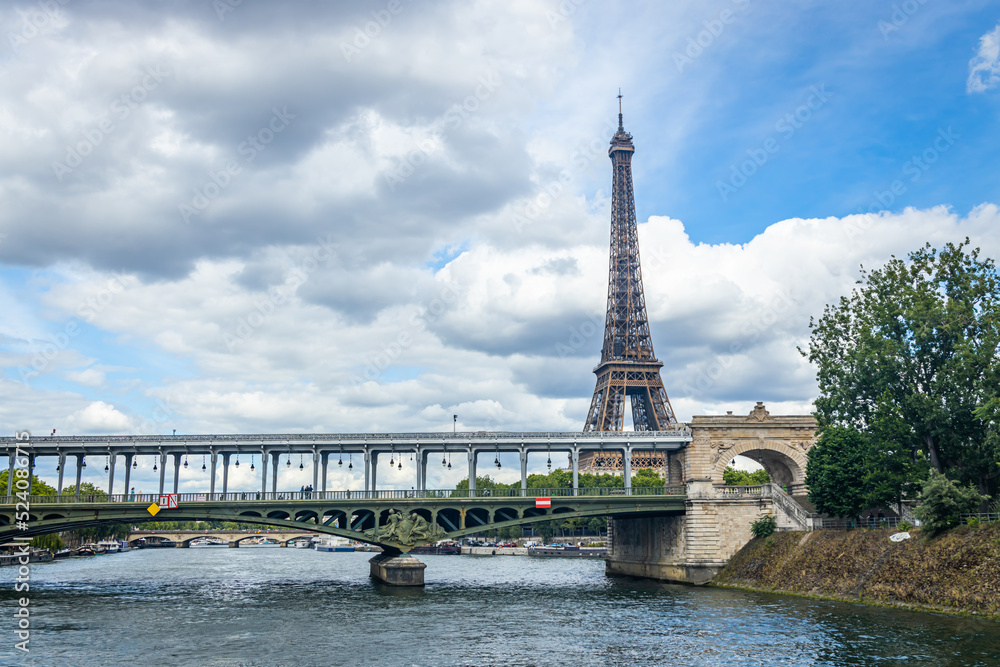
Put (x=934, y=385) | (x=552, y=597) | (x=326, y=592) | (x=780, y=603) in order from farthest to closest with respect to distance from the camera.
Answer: (x=326, y=592), (x=552, y=597), (x=934, y=385), (x=780, y=603)

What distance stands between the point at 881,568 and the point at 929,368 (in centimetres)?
1773

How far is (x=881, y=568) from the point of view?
177 ft

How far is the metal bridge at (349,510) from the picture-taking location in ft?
225

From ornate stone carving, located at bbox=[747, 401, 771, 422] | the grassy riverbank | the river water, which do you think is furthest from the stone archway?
the river water

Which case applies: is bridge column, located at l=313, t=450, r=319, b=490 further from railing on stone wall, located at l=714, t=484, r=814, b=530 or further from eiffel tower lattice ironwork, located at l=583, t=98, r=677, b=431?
eiffel tower lattice ironwork, located at l=583, t=98, r=677, b=431

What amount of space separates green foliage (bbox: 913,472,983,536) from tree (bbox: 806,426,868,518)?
1279 centimetres

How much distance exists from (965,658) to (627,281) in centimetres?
12205

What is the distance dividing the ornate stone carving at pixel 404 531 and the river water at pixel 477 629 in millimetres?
4620

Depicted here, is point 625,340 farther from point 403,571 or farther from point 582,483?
point 403,571

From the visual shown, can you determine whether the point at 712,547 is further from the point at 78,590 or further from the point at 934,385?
the point at 78,590

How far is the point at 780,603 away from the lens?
56.4 m

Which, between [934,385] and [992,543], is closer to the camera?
[992,543]

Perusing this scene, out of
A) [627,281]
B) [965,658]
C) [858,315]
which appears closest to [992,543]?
[965,658]

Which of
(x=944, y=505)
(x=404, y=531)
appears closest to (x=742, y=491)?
(x=944, y=505)
